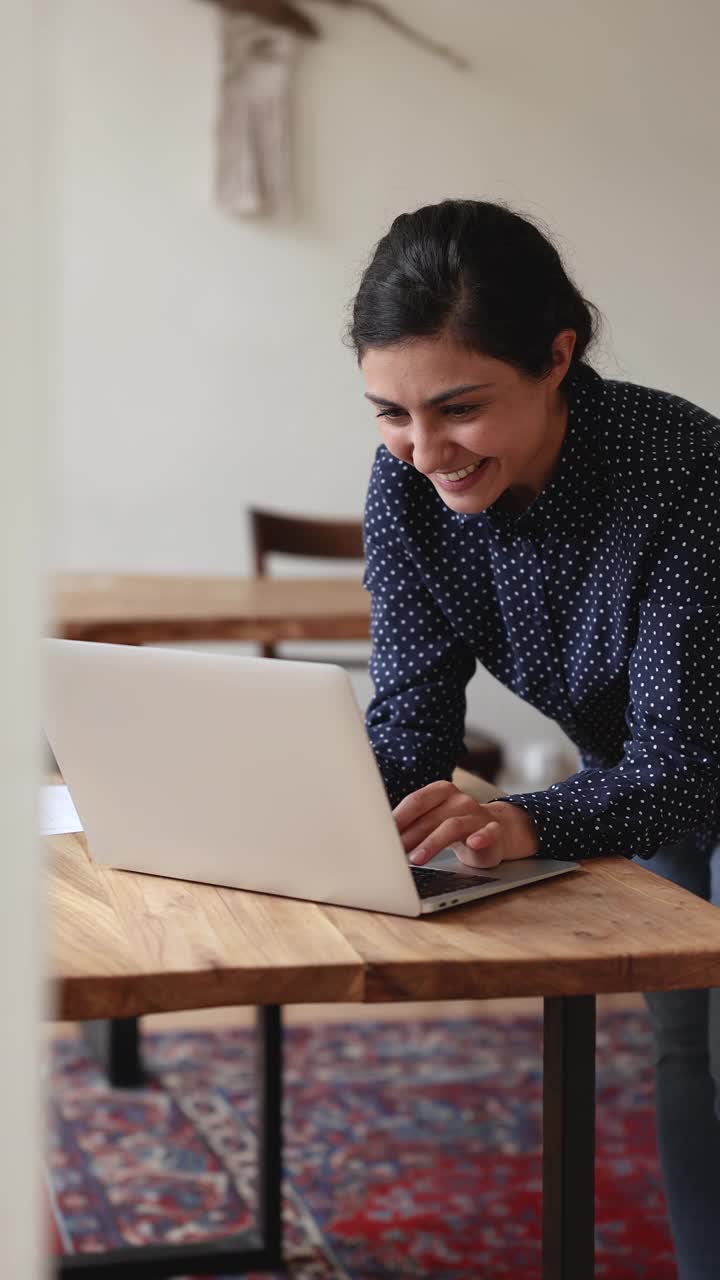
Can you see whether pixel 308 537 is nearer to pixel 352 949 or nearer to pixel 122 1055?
pixel 122 1055

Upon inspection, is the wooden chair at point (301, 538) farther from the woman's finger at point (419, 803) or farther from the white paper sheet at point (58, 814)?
the woman's finger at point (419, 803)

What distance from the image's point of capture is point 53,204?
1.48 ft

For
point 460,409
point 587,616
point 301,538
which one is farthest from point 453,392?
point 301,538

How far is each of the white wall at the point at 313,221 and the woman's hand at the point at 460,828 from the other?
269cm

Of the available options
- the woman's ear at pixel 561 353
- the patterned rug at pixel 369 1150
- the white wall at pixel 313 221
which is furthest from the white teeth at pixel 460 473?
the white wall at pixel 313 221

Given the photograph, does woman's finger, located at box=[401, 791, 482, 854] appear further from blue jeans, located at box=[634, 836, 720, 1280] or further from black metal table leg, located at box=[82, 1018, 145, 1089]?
black metal table leg, located at box=[82, 1018, 145, 1089]

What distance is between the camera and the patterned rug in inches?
69.1

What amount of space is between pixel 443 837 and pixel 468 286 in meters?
0.45

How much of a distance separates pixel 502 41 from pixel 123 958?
349cm

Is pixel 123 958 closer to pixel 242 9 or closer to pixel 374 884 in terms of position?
pixel 374 884

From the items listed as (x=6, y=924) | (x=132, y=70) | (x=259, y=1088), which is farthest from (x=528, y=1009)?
(x=132, y=70)

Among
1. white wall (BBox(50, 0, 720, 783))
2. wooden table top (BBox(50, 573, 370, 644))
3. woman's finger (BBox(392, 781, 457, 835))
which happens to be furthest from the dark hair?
white wall (BBox(50, 0, 720, 783))

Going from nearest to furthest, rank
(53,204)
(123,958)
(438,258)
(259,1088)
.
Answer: (53,204)
(123,958)
(438,258)
(259,1088)

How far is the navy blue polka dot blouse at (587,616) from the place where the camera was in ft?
3.85
